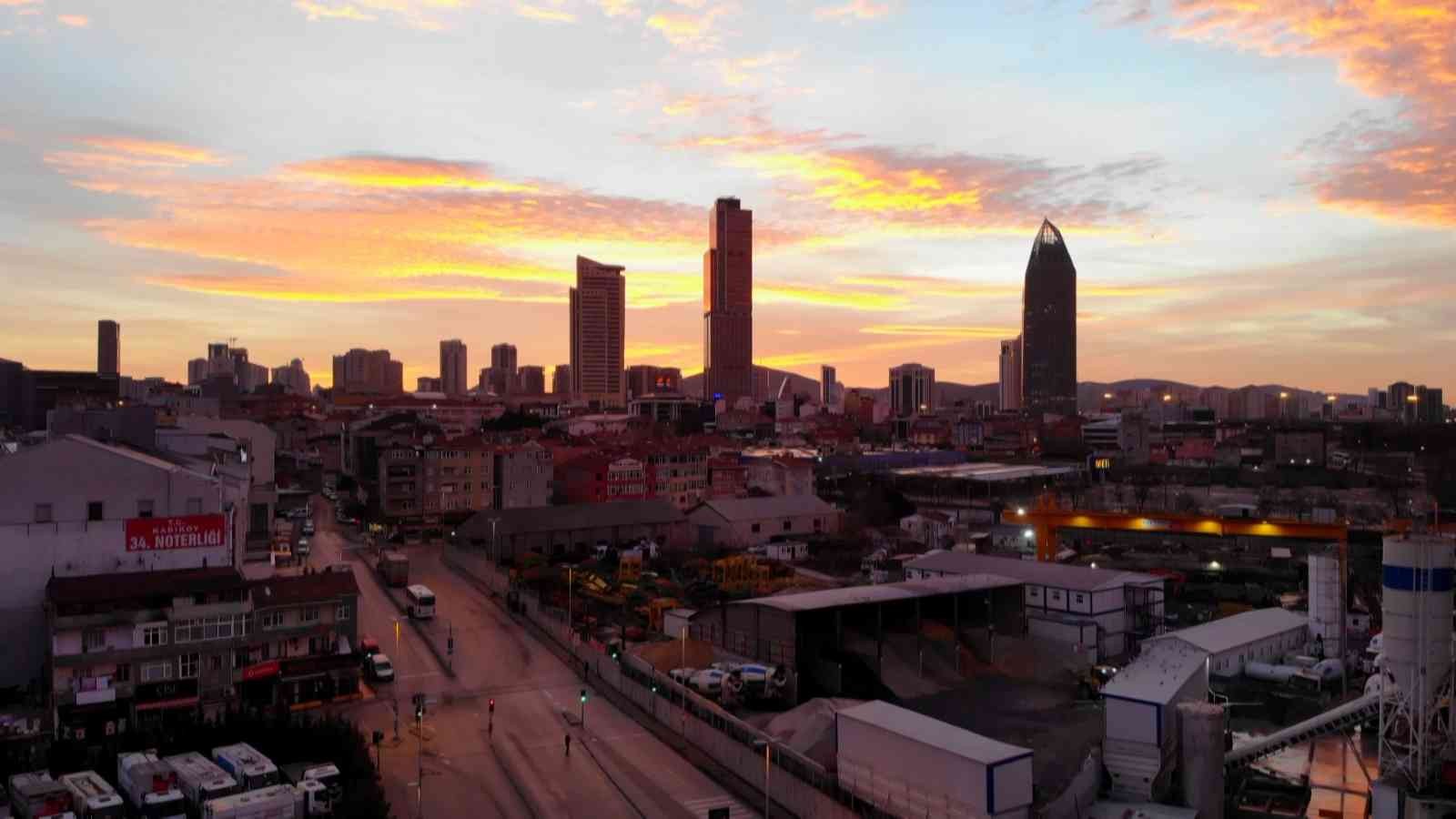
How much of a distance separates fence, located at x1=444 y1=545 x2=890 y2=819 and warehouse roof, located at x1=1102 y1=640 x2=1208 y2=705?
2.93m

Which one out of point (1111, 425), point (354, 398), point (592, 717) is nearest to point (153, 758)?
point (592, 717)

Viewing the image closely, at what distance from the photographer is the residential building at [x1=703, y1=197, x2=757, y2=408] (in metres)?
139

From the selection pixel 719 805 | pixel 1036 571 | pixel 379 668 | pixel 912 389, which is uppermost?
pixel 912 389

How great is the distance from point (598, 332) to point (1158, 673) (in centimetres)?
10872

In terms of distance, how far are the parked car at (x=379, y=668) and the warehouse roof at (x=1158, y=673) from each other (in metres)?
8.74

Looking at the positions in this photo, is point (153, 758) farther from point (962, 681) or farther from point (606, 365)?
point (606, 365)

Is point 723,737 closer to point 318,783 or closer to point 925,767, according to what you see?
point 925,767

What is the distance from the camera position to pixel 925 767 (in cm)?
859

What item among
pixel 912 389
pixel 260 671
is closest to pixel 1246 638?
pixel 260 671

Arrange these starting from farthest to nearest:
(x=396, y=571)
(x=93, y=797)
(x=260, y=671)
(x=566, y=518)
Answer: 1. (x=566, y=518)
2. (x=396, y=571)
3. (x=260, y=671)
4. (x=93, y=797)

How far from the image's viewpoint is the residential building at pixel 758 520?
86.7 feet

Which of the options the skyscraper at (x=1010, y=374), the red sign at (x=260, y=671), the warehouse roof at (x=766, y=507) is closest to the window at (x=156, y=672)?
the red sign at (x=260, y=671)

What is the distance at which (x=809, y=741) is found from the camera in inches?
397

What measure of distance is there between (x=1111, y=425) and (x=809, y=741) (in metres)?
59.0
